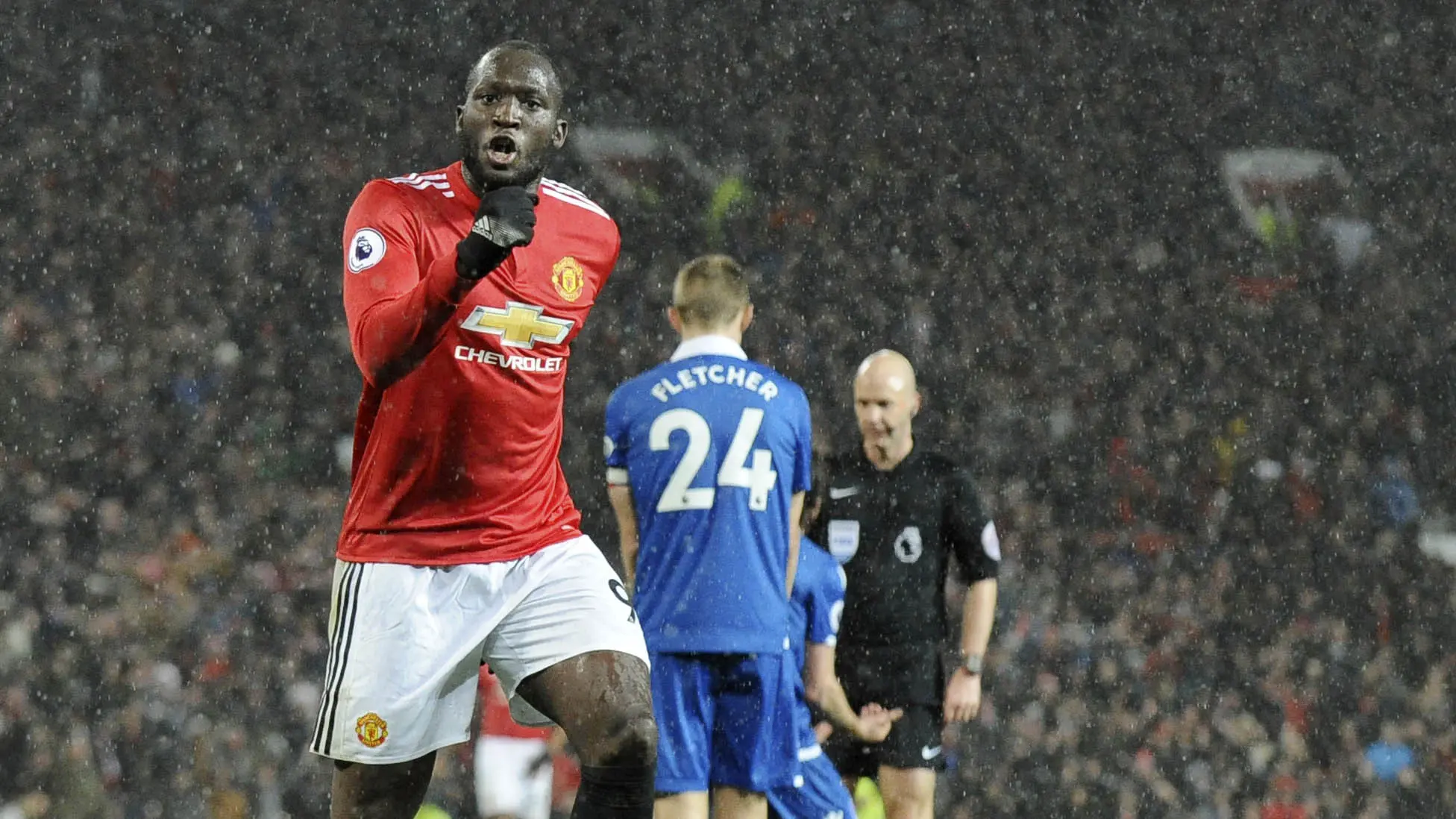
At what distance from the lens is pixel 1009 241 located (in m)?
11.3

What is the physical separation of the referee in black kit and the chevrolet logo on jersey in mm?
1809

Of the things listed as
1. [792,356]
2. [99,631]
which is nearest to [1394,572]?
[792,356]

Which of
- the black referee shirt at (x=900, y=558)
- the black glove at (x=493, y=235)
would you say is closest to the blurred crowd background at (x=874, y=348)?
the black referee shirt at (x=900, y=558)

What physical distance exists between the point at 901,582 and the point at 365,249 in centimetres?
231

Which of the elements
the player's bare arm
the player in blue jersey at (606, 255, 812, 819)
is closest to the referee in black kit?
the player's bare arm

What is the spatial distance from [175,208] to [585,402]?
277 centimetres

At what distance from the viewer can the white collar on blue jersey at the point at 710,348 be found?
337 centimetres

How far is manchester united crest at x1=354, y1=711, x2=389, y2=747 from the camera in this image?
8.05 ft

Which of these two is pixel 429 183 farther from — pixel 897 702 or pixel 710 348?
pixel 897 702

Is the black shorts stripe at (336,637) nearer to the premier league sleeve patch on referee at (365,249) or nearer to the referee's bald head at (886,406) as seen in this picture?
the premier league sleeve patch on referee at (365,249)

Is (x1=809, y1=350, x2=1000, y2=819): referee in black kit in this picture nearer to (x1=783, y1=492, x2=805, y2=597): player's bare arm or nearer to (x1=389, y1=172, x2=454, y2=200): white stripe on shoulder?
(x1=783, y1=492, x2=805, y2=597): player's bare arm

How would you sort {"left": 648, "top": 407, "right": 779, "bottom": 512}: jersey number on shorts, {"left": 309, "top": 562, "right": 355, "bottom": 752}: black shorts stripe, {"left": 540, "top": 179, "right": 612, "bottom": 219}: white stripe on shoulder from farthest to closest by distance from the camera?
{"left": 648, "top": 407, "right": 779, "bottom": 512}: jersey number on shorts
{"left": 540, "top": 179, "right": 612, "bottom": 219}: white stripe on shoulder
{"left": 309, "top": 562, "right": 355, "bottom": 752}: black shorts stripe

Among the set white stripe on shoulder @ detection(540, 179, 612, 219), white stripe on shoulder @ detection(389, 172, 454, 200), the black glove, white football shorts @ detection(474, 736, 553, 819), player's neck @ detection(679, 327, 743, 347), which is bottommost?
white football shorts @ detection(474, 736, 553, 819)

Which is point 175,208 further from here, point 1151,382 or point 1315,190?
point 1315,190
